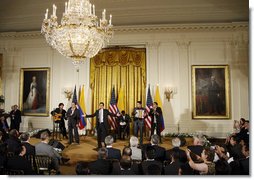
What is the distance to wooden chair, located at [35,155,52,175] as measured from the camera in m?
4.27

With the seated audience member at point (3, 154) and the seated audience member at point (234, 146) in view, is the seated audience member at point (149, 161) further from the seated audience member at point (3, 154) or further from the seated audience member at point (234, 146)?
the seated audience member at point (3, 154)

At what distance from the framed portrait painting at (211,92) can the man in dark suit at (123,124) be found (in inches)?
98.4

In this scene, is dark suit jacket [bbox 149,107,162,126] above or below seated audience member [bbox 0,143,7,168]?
above

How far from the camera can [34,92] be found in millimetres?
7574

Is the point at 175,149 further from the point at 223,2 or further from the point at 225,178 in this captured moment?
the point at 223,2

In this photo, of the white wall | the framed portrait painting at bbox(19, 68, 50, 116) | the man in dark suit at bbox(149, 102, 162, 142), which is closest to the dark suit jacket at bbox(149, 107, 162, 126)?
the man in dark suit at bbox(149, 102, 162, 142)

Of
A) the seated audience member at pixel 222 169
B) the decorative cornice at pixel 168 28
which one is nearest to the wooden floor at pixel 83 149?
the seated audience member at pixel 222 169

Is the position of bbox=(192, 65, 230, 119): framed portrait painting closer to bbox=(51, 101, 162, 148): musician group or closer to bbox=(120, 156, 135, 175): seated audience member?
bbox=(51, 101, 162, 148): musician group

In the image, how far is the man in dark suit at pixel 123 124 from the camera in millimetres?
9463

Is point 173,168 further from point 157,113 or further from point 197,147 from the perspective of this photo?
point 157,113

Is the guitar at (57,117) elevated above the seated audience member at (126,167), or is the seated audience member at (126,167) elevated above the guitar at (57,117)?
the guitar at (57,117)

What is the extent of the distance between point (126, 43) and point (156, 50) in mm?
1249

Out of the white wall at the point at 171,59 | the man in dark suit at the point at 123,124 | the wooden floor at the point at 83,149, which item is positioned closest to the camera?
the wooden floor at the point at 83,149

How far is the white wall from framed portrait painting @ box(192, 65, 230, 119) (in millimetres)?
199
